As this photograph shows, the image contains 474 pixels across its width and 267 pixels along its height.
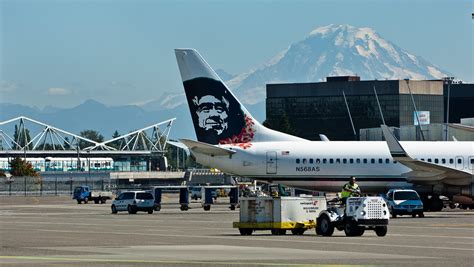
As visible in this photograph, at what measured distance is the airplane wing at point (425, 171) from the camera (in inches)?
2469

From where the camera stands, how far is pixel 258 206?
4328 cm

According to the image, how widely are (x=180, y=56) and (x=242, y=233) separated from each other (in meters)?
26.8

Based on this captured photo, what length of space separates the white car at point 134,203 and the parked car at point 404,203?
15871mm

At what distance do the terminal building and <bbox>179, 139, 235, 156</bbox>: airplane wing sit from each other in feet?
355

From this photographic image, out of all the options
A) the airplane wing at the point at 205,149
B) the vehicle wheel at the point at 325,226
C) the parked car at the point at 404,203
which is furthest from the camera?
the airplane wing at the point at 205,149

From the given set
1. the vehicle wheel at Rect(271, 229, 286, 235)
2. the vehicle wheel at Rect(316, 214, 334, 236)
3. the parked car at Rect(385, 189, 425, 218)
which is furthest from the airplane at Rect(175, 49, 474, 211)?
the vehicle wheel at Rect(316, 214, 334, 236)

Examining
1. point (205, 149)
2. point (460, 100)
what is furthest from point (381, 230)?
point (460, 100)

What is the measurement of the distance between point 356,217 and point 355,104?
14454 centimetres

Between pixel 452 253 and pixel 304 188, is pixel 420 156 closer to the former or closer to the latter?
pixel 304 188

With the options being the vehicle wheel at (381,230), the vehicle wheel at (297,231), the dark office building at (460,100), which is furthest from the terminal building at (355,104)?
the vehicle wheel at (381,230)

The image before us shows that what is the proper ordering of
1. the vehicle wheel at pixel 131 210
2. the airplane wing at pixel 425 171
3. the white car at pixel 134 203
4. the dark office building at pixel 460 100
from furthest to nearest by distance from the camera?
the dark office building at pixel 460 100
the white car at pixel 134 203
the vehicle wheel at pixel 131 210
the airplane wing at pixel 425 171

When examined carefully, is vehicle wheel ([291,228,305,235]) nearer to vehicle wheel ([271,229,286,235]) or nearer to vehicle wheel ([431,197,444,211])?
vehicle wheel ([271,229,286,235])

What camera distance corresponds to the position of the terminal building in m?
181

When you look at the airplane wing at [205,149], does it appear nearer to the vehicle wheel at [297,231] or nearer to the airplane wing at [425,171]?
the airplane wing at [425,171]
